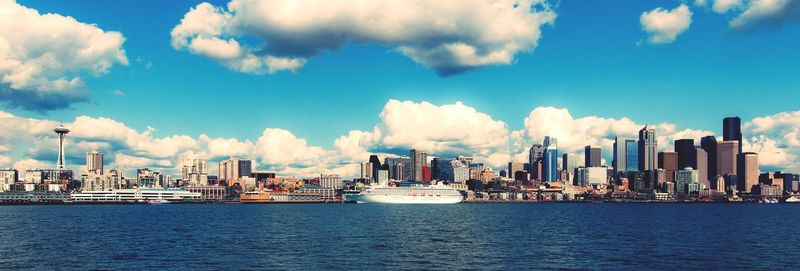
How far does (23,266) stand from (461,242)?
53.6m

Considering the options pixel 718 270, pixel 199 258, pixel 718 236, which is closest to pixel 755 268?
pixel 718 270

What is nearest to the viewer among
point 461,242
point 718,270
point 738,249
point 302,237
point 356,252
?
point 718,270

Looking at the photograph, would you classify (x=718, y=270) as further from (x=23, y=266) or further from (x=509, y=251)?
(x=23, y=266)

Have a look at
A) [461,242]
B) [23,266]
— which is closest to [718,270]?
[461,242]

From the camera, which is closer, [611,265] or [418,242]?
[611,265]

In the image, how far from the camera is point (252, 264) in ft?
233

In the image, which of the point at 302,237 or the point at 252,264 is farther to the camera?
the point at 302,237

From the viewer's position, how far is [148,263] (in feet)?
238

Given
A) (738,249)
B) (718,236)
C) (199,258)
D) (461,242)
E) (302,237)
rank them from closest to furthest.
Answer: (199,258) < (738,249) < (461,242) < (302,237) < (718,236)

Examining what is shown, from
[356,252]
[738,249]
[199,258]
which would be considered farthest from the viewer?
[738,249]

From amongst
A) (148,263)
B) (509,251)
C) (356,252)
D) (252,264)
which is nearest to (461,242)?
(509,251)

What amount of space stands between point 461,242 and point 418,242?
20.2 ft

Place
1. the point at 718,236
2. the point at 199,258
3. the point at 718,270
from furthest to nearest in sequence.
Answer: the point at 718,236
the point at 199,258
the point at 718,270

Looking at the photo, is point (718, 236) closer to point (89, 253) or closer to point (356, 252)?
point (356, 252)
